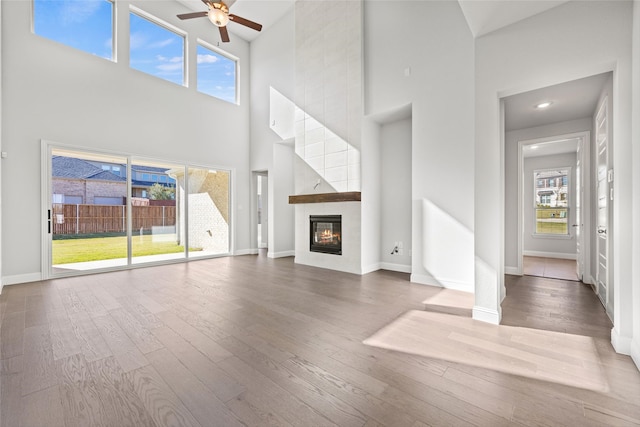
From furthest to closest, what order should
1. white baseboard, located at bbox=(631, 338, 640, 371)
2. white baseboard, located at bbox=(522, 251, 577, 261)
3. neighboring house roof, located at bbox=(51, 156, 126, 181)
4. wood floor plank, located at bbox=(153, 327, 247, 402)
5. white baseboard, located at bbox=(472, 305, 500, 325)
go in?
1. white baseboard, located at bbox=(522, 251, 577, 261)
2. neighboring house roof, located at bbox=(51, 156, 126, 181)
3. white baseboard, located at bbox=(472, 305, 500, 325)
4. white baseboard, located at bbox=(631, 338, 640, 371)
5. wood floor plank, located at bbox=(153, 327, 247, 402)

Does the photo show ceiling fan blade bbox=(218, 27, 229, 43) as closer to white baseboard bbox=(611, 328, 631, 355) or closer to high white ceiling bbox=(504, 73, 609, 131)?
high white ceiling bbox=(504, 73, 609, 131)

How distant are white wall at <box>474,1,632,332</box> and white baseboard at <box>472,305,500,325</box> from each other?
0.03m

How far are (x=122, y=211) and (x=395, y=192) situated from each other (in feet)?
17.5

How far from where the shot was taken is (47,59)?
445 centimetres

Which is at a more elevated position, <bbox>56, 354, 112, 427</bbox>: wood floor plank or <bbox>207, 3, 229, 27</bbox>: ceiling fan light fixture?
<bbox>207, 3, 229, 27</bbox>: ceiling fan light fixture

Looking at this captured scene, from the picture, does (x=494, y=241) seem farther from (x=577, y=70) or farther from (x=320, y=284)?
(x=320, y=284)

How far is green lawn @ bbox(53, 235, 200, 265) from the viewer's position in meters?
4.65

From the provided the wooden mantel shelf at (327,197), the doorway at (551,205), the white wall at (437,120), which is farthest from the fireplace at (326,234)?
the doorway at (551,205)

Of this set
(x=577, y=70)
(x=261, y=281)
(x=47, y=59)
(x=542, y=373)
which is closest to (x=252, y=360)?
(x=542, y=373)

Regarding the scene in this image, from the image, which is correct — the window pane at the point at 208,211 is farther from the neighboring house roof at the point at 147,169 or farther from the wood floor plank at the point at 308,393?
the wood floor plank at the point at 308,393

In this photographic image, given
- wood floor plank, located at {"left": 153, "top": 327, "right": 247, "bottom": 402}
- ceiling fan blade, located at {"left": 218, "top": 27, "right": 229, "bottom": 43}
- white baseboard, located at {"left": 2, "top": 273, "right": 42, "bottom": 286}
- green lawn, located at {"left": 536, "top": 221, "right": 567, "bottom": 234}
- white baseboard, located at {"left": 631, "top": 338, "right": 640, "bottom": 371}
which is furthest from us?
green lawn, located at {"left": 536, "top": 221, "right": 567, "bottom": 234}

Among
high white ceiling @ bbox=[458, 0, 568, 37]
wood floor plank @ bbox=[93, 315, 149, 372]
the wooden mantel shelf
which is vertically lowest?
wood floor plank @ bbox=[93, 315, 149, 372]

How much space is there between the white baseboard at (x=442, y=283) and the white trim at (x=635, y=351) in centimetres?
178

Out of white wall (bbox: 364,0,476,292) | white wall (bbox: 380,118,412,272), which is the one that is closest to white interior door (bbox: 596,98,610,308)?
white wall (bbox: 364,0,476,292)
